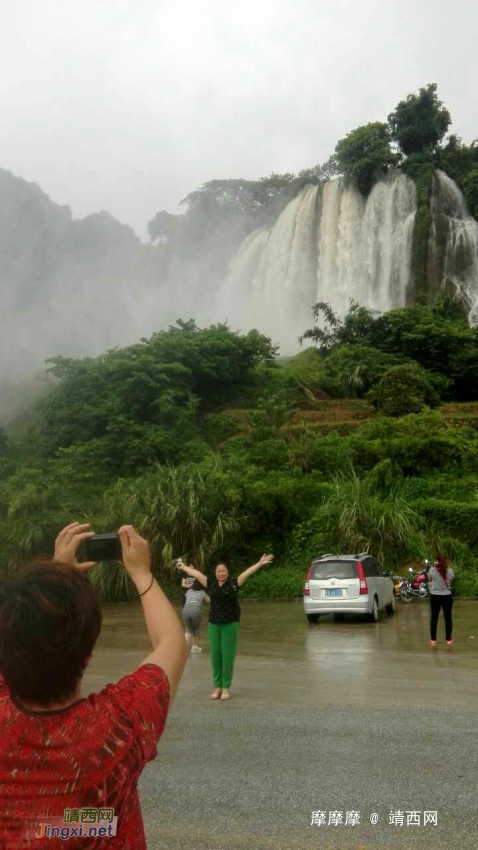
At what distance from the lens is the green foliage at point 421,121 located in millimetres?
58562

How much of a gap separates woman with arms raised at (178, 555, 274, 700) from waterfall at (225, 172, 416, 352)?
46777 mm

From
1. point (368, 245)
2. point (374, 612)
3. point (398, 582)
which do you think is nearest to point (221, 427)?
point (398, 582)

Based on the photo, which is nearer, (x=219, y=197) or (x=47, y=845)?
(x=47, y=845)

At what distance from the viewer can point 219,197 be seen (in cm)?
8656

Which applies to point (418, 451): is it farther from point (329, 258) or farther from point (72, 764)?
point (329, 258)

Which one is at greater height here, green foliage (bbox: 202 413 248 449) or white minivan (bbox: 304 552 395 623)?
green foliage (bbox: 202 413 248 449)

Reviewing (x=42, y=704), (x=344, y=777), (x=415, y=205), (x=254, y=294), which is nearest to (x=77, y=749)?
(x=42, y=704)

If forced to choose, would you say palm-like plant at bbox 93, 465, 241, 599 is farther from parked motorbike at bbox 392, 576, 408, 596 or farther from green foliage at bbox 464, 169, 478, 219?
green foliage at bbox 464, 169, 478, 219

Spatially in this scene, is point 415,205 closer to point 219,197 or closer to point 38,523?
point 219,197

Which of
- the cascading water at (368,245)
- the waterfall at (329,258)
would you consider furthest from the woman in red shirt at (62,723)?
the waterfall at (329,258)

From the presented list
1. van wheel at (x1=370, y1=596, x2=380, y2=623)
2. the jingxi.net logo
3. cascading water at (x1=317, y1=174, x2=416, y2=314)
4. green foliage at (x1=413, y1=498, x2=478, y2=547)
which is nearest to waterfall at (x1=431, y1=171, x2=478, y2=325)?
cascading water at (x1=317, y1=174, x2=416, y2=314)

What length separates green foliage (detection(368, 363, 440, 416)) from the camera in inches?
1255

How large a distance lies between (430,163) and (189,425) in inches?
1322

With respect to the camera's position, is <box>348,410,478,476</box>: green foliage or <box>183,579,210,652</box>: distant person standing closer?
<box>183,579,210,652</box>: distant person standing
